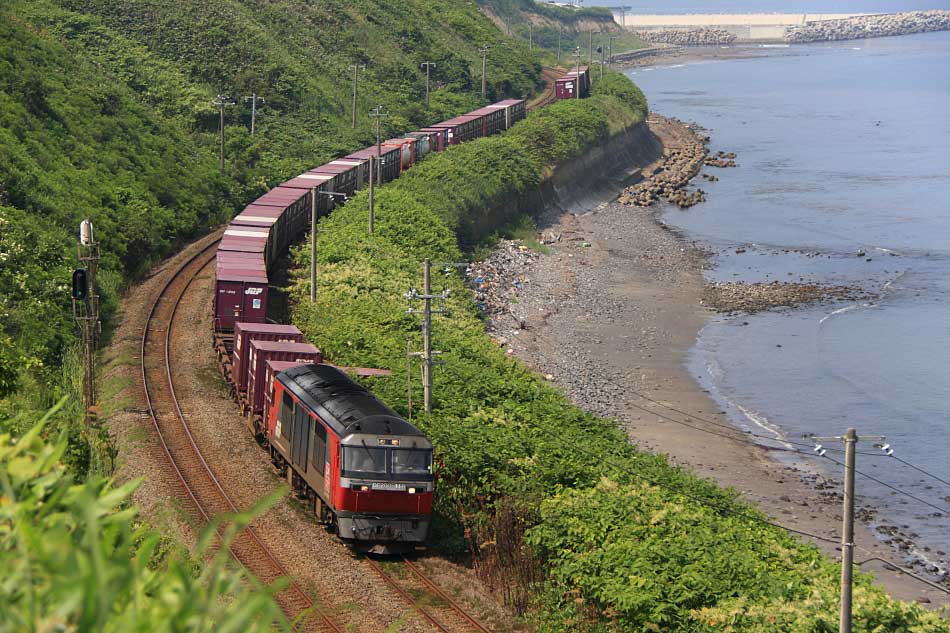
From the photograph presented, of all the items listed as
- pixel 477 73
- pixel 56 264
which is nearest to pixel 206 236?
pixel 56 264

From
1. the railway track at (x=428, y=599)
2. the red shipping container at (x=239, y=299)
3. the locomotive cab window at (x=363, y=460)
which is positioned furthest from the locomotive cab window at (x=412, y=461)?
the red shipping container at (x=239, y=299)

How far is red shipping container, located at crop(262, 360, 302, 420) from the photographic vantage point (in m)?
31.9

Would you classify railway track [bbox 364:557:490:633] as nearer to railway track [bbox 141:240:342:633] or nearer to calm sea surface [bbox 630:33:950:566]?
railway track [bbox 141:240:342:633]

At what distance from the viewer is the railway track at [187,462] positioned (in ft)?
79.8

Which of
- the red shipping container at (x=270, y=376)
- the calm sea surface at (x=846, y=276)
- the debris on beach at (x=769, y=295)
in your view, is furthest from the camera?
the debris on beach at (x=769, y=295)

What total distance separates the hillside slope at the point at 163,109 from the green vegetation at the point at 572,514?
36.7 feet

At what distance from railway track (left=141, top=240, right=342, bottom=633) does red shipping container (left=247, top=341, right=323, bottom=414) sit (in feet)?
7.61

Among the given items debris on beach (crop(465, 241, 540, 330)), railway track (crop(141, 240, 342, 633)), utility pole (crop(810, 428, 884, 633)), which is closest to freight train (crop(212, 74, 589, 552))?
railway track (crop(141, 240, 342, 633))

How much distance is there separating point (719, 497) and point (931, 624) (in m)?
9.26

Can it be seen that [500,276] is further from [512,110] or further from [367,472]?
[367,472]

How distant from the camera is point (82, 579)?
593 centimetres

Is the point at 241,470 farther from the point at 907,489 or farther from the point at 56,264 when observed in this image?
the point at 907,489

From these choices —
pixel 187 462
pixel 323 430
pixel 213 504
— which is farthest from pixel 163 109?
pixel 323 430

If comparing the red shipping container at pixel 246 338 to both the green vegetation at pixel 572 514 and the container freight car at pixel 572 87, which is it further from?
the container freight car at pixel 572 87
